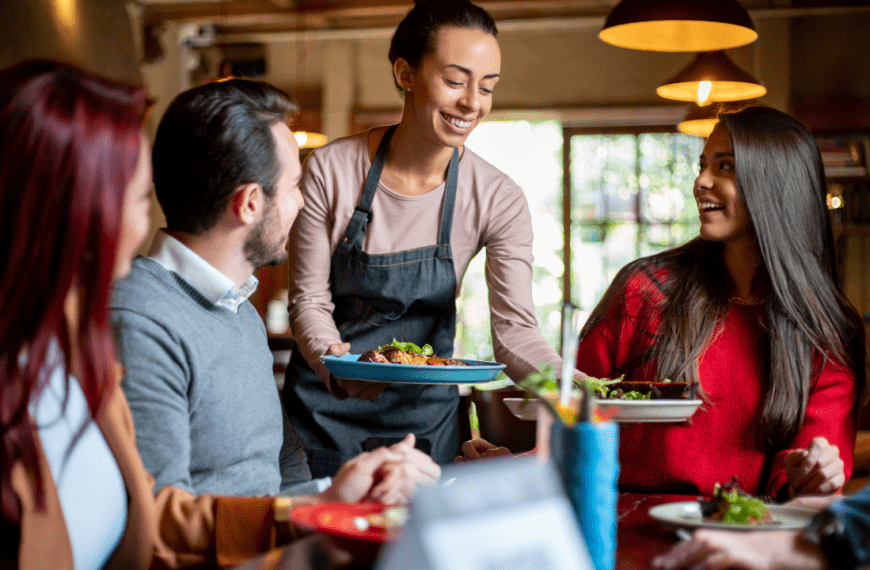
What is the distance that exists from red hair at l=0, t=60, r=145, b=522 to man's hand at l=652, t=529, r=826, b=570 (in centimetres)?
78

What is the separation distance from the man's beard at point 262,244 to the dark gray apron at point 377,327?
0.64 m

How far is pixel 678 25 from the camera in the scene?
270 cm

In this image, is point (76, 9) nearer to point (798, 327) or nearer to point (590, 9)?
point (590, 9)

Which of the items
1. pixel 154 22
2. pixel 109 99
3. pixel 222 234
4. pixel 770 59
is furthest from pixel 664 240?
pixel 109 99

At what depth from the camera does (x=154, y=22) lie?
6781 millimetres

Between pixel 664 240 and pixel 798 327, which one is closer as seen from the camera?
pixel 798 327

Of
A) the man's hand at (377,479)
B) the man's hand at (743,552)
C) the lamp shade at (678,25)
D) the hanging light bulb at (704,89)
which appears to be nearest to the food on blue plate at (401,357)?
the man's hand at (377,479)

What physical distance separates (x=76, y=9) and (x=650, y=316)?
15.4 feet

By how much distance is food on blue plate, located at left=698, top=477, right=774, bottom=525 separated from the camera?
3.91ft

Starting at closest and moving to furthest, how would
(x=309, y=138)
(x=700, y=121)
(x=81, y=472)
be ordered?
1. (x=81, y=472)
2. (x=700, y=121)
3. (x=309, y=138)

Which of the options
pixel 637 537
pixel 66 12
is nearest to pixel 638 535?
pixel 637 537

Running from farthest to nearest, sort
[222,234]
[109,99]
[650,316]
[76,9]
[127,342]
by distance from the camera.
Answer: [76,9] → [650,316] → [222,234] → [127,342] → [109,99]

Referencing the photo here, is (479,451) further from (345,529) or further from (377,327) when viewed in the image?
(345,529)

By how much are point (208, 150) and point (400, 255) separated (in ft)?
2.94
